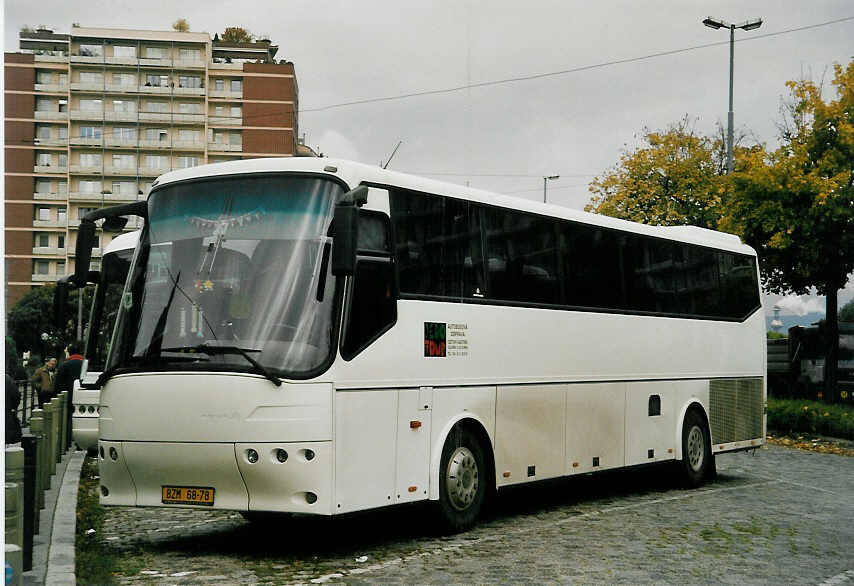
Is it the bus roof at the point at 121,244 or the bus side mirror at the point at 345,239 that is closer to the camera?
the bus side mirror at the point at 345,239

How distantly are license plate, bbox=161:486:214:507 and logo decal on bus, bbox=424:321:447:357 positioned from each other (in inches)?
94.0

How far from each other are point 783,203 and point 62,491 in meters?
18.4

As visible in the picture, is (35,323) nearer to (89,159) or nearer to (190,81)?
(89,159)

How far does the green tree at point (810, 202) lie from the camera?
2647cm

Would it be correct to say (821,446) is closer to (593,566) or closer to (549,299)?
(549,299)

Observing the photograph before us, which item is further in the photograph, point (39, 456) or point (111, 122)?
point (111, 122)

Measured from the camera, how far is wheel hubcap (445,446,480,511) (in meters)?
11.2

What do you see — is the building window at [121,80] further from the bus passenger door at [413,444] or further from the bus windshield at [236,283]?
the bus passenger door at [413,444]

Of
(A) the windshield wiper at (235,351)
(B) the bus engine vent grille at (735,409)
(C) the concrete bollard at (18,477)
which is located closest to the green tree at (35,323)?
(B) the bus engine vent grille at (735,409)

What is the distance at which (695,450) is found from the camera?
54.3 feet

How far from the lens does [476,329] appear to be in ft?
38.8

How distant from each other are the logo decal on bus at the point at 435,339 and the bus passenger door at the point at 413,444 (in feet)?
1.15

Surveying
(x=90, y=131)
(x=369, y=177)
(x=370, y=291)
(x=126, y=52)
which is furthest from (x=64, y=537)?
(x=126, y=52)

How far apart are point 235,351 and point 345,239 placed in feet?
4.07
